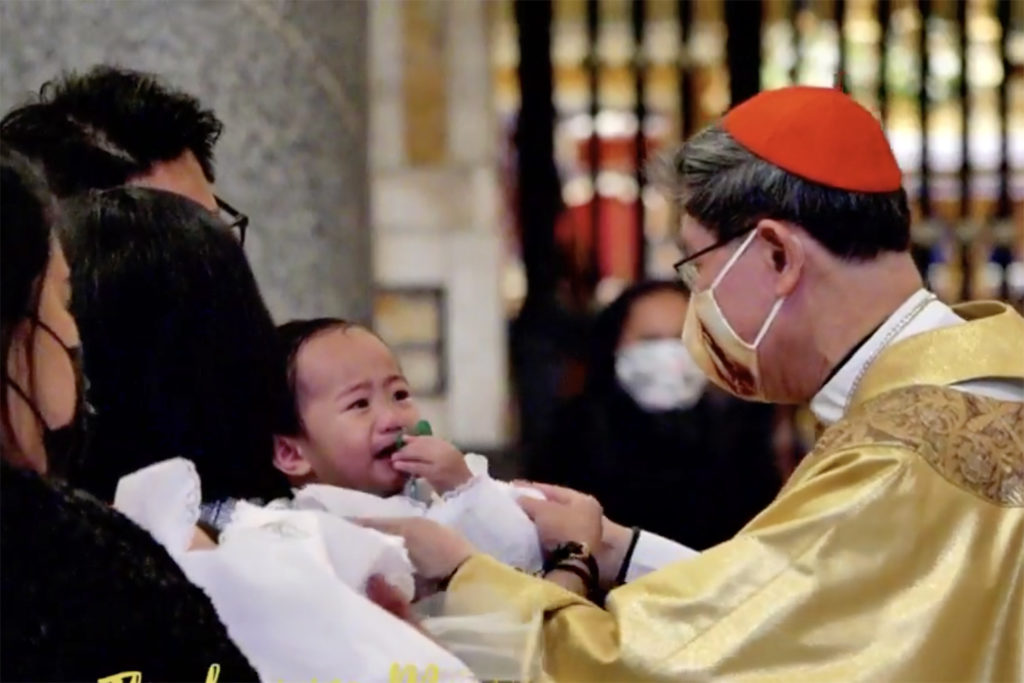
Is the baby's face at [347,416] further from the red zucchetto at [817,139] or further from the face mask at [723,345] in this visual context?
the red zucchetto at [817,139]

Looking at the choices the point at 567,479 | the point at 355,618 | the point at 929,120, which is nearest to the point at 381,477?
the point at 355,618

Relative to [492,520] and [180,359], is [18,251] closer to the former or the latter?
[180,359]

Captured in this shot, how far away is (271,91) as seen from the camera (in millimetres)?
3910

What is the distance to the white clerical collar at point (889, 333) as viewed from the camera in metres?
2.99

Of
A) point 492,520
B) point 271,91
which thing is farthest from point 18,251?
point 271,91

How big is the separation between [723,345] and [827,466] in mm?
308

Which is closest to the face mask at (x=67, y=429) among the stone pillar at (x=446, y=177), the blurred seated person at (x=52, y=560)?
the blurred seated person at (x=52, y=560)

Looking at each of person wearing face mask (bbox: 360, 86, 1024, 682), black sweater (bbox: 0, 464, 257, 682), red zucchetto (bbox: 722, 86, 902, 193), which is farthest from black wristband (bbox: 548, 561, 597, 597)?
black sweater (bbox: 0, 464, 257, 682)

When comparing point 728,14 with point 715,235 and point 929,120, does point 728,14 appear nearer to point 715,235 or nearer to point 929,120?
point 929,120

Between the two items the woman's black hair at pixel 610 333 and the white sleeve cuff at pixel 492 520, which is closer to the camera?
the white sleeve cuff at pixel 492 520

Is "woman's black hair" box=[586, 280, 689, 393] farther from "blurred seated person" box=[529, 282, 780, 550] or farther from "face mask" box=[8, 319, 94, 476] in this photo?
"face mask" box=[8, 319, 94, 476]

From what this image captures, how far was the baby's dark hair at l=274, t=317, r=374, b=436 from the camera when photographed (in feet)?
9.46

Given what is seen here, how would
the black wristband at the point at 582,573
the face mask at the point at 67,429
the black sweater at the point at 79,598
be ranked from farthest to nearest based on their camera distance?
the black wristband at the point at 582,573
the face mask at the point at 67,429
the black sweater at the point at 79,598

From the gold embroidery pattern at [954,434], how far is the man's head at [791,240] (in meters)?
0.15
